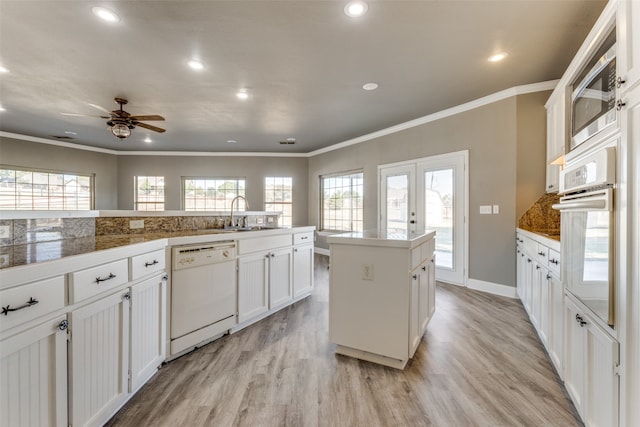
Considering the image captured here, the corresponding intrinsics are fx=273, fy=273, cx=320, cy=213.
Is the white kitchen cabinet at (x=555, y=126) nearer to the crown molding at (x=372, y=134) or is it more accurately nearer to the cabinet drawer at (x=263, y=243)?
the crown molding at (x=372, y=134)

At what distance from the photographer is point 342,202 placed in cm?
651

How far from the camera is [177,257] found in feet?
6.70

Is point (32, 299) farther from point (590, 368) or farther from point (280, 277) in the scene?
point (590, 368)

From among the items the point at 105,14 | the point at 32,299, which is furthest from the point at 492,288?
the point at 105,14

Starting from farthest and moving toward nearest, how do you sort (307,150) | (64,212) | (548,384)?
(307,150), (64,212), (548,384)

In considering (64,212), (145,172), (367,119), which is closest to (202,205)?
(145,172)

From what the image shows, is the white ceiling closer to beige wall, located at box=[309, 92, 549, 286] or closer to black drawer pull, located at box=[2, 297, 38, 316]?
beige wall, located at box=[309, 92, 549, 286]

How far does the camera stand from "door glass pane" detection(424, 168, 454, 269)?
412 centimetres

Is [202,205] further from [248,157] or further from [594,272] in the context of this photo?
[594,272]

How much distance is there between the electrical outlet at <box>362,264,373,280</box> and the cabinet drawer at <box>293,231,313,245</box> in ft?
4.35

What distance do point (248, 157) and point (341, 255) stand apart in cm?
585

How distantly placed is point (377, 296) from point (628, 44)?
1.76m

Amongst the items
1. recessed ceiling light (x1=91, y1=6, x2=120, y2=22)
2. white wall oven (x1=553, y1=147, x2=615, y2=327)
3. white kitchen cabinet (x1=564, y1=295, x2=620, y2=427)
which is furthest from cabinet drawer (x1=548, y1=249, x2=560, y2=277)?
recessed ceiling light (x1=91, y1=6, x2=120, y2=22)

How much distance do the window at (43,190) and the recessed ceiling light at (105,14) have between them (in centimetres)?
510
